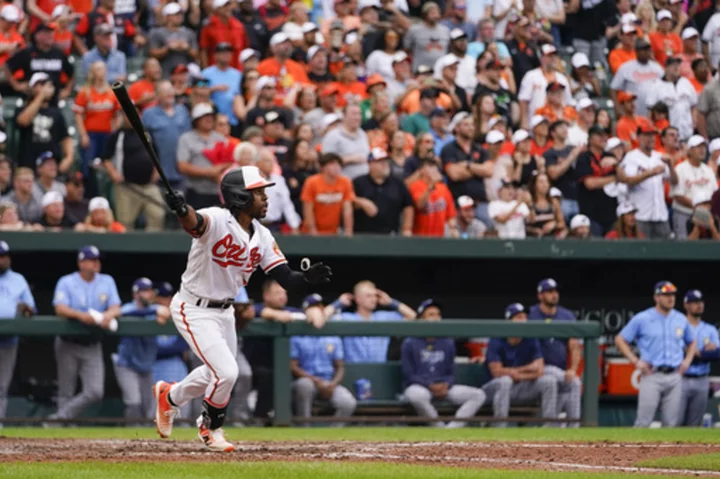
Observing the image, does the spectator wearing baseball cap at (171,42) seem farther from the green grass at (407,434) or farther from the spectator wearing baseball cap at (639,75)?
the spectator wearing baseball cap at (639,75)

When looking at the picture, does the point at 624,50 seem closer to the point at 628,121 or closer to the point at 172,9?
the point at 628,121

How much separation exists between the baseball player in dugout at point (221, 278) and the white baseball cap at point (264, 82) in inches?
220

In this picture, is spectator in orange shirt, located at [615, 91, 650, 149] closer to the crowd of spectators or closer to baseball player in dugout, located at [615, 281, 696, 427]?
the crowd of spectators

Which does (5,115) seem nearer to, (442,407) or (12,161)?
(12,161)

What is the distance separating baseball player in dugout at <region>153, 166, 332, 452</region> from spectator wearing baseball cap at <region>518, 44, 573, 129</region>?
7.74 metres

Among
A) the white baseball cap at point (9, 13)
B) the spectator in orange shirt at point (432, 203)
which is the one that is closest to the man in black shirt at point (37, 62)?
the white baseball cap at point (9, 13)

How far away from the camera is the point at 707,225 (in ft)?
48.3

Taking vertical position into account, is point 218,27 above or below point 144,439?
above

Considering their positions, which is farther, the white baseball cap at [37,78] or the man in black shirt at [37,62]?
the man in black shirt at [37,62]

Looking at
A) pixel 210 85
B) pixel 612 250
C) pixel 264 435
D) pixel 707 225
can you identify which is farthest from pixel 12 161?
pixel 707 225

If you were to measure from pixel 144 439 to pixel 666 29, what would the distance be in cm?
1044

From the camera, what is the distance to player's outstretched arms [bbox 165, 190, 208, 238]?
24.4 ft

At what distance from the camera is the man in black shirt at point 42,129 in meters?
13.4

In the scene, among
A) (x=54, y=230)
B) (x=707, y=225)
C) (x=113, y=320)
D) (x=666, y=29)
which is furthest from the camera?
(x=666, y=29)
